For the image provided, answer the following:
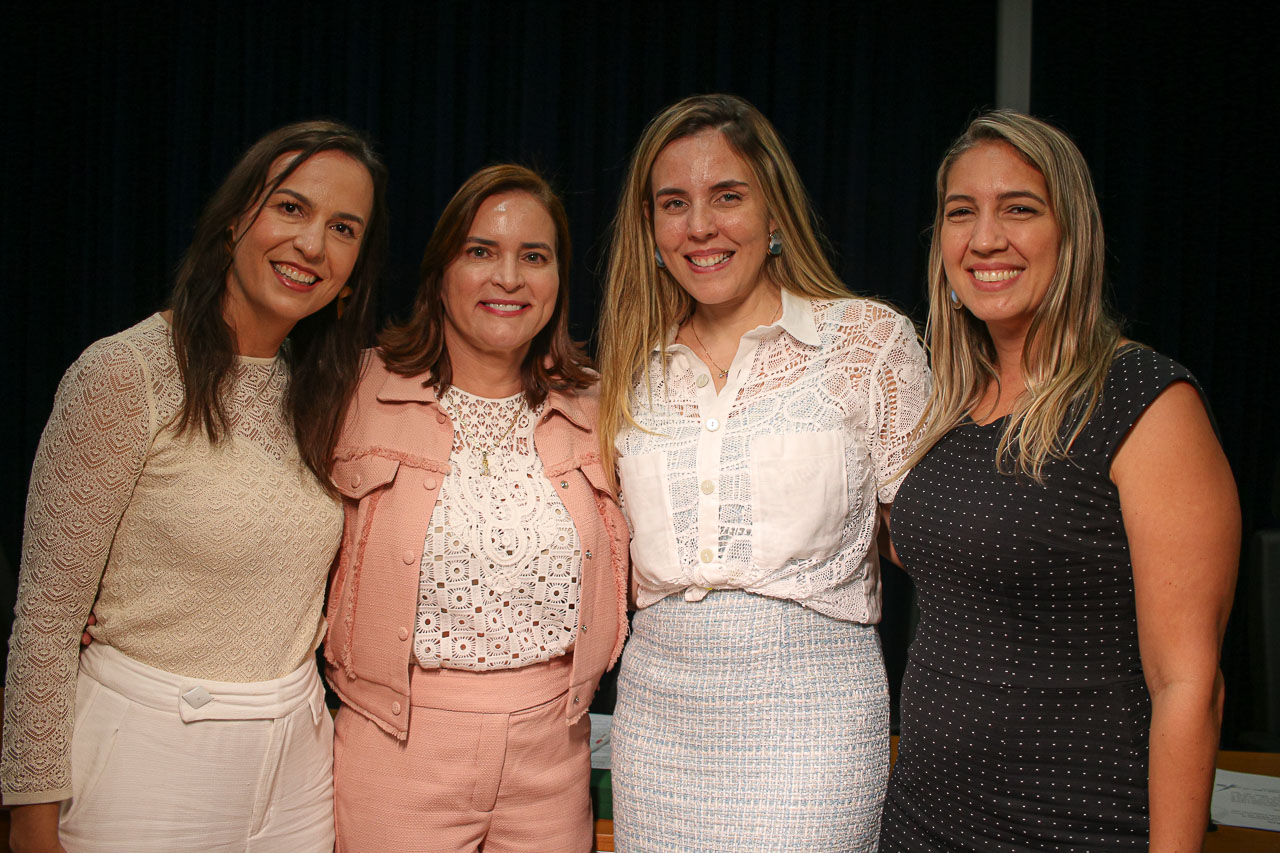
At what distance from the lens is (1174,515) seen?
4.49ft

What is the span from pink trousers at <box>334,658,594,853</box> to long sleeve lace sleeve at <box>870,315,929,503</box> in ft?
2.62

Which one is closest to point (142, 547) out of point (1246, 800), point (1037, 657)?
point (1037, 657)

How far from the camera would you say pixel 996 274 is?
1.66 metres

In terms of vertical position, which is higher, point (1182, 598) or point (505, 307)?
point (505, 307)

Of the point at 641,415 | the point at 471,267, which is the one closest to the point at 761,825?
→ the point at 641,415

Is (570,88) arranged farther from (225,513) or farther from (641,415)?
(225,513)

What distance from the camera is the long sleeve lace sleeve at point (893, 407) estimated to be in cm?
188

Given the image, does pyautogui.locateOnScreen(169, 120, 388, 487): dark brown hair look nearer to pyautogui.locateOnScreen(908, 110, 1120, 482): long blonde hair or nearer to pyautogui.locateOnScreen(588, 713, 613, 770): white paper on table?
pyautogui.locateOnScreen(588, 713, 613, 770): white paper on table

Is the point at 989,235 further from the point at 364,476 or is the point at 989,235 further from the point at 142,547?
the point at 142,547

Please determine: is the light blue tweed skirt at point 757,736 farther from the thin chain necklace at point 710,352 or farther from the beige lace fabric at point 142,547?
the beige lace fabric at point 142,547

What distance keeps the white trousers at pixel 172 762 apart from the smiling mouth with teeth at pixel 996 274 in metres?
1.47

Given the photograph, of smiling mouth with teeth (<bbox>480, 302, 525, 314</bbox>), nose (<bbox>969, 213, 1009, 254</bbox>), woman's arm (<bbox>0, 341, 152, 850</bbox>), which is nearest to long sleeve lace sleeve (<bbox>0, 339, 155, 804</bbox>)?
woman's arm (<bbox>0, 341, 152, 850</bbox>)

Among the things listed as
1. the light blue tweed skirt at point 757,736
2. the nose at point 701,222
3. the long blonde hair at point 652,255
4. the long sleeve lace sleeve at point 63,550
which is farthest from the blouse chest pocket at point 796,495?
the long sleeve lace sleeve at point 63,550

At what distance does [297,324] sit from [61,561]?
67cm
